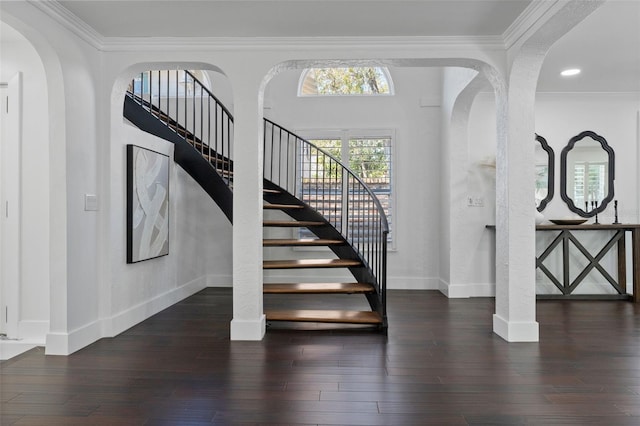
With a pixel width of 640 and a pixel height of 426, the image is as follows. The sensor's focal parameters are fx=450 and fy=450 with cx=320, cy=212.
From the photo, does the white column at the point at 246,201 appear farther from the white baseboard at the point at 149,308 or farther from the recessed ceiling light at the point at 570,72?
the recessed ceiling light at the point at 570,72

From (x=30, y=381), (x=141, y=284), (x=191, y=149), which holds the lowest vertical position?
(x=30, y=381)

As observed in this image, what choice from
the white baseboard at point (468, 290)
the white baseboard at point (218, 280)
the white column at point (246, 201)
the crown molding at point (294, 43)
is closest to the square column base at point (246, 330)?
the white column at point (246, 201)

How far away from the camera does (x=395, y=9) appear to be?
3248 millimetres

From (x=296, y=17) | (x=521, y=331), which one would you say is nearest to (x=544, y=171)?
(x=521, y=331)

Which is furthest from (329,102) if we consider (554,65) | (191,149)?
(554,65)

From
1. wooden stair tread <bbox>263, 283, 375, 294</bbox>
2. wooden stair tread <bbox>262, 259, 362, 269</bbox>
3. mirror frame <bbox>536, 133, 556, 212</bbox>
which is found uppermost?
mirror frame <bbox>536, 133, 556, 212</bbox>

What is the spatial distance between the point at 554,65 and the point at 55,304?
525 cm

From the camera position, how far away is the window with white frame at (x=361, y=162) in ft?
21.4

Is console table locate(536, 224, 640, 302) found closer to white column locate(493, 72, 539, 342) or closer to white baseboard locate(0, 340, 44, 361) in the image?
white column locate(493, 72, 539, 342)

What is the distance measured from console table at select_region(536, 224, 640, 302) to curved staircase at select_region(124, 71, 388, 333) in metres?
2.20

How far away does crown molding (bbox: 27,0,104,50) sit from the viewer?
3127mm

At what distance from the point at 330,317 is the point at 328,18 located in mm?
2555

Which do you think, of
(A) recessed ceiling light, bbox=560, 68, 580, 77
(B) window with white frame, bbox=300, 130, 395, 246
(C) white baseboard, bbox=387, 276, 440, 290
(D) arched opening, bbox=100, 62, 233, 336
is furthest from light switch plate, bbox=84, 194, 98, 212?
(A) recessed ceiling light, bbox=560, 68, 580, 77

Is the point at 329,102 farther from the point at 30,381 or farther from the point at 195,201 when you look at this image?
the point at 30,381
